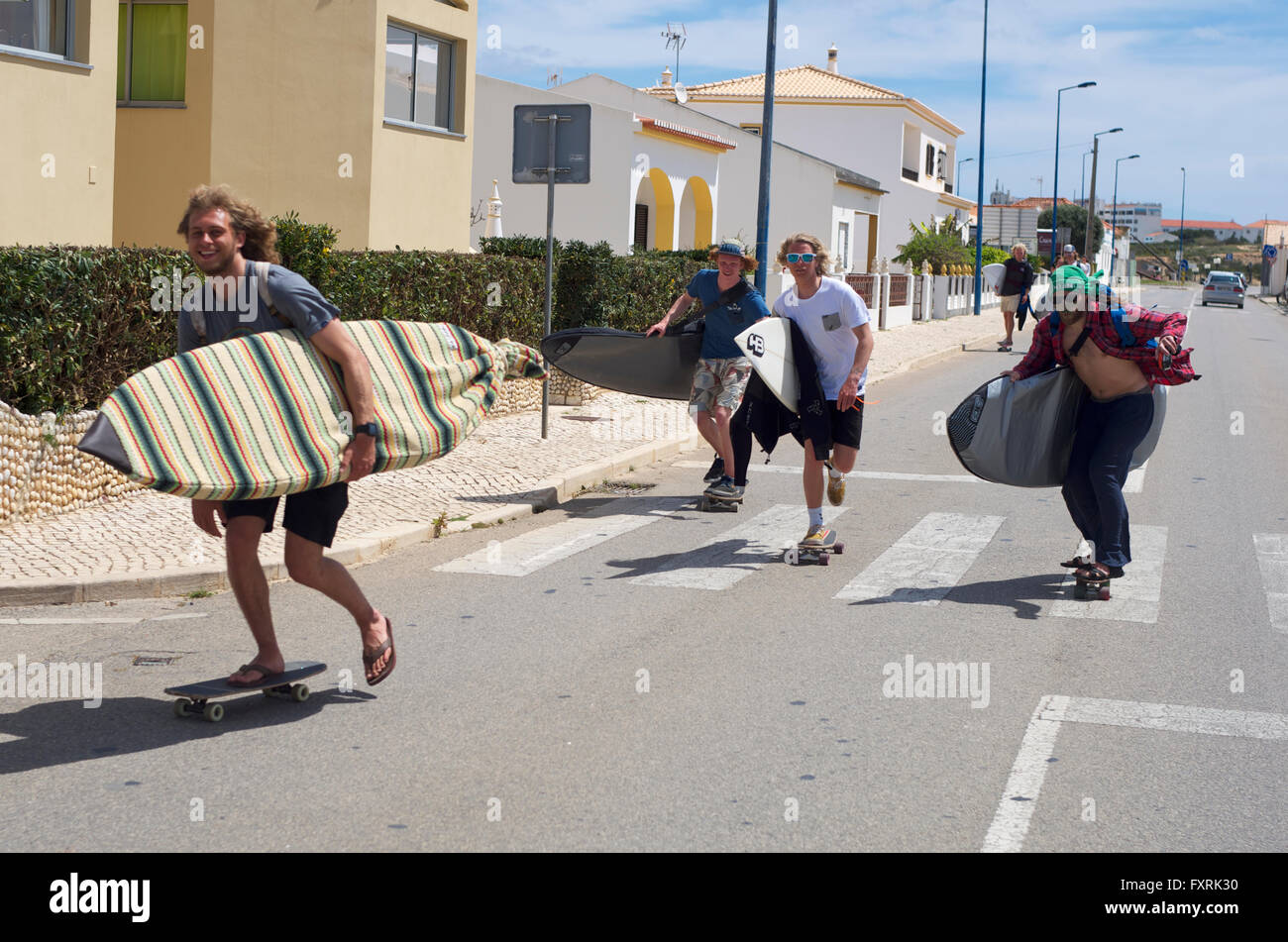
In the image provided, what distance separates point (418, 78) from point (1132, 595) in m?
14.5

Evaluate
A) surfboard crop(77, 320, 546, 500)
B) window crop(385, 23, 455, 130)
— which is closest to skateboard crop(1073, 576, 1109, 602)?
surfboard crop(77, 320, 546, 500)

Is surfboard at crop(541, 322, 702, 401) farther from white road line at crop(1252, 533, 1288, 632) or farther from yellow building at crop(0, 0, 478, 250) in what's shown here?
yellow building at crop(0, 0, 478, 250)

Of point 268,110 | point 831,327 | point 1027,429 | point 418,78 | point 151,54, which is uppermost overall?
point 418,78

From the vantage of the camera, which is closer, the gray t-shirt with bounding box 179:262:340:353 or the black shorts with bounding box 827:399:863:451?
the gray t-shirt with bounding box 179:262:340:353

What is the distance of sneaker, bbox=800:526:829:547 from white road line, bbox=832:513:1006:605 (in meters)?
0.32

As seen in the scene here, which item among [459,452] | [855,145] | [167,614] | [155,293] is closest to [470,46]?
[459,452]

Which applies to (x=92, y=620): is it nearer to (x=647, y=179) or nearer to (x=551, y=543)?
(x=551, y=543)

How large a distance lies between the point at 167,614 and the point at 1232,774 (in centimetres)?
493

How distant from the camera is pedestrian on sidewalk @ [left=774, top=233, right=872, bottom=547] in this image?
8.15 metres

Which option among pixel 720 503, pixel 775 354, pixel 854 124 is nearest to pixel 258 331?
pixel 775 354

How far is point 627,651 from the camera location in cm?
629

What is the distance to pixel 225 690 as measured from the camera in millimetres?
5242

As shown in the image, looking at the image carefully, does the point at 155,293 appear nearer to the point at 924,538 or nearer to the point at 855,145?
the point at 924,538

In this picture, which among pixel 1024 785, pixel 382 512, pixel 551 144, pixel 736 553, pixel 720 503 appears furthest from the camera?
pixel 551 144
